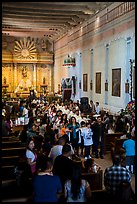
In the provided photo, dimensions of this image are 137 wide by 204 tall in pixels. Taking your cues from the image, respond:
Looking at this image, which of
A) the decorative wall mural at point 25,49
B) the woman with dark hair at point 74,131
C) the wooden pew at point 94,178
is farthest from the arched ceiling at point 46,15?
the wooden pew at point 94,178

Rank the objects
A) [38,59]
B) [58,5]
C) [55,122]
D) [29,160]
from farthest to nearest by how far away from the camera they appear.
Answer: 1. [38,59]
2. [58,5]
3. [55,122]
4. [29,160]

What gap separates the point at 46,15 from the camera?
81.8ft

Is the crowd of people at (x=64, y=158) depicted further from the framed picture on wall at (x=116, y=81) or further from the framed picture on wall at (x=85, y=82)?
the framed picture on wall at (x=85, y=82)

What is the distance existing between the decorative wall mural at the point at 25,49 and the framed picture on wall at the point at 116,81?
68.5 feet

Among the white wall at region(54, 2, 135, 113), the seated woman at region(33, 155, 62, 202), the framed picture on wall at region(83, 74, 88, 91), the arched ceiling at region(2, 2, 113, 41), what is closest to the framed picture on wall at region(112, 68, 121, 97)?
the white wall at region(54, 2, 135, 113)

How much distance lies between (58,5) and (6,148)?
1358 cm

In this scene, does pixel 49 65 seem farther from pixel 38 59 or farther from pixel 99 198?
pixel 99 198

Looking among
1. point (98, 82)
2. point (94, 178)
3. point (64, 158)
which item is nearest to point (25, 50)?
point (98, 82)

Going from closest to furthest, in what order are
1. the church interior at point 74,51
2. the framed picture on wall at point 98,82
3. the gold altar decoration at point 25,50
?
the church interior at point 74,51
the framed picture on wall at point 98,82
the gold altar decoration at point 25,50

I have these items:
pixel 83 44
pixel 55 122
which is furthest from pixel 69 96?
pixel 55 122

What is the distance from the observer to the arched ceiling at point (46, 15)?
68.1 ft

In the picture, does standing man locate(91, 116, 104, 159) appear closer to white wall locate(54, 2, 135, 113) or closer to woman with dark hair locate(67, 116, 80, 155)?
woman with dark hair locate(67, 116, 80, 155)

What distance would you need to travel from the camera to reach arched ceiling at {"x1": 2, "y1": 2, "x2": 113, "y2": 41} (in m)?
20.8

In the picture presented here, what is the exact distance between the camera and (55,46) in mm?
38812
